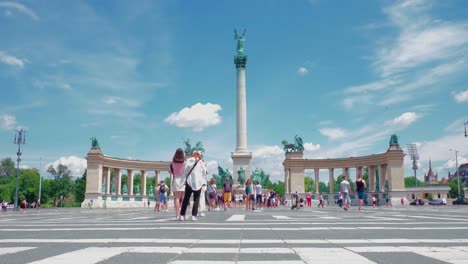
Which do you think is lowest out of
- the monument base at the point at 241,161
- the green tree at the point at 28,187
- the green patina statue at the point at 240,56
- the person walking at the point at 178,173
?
the green tree at the point at 28,187

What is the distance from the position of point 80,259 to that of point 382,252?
447cm

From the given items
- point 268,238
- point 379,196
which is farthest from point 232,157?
point 268,238

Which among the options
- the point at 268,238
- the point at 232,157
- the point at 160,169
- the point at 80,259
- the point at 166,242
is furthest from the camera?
the point at 160,169

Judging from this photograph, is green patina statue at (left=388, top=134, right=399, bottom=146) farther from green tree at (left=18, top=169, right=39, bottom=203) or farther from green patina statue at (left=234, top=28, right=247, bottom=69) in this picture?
green tree at (left=18, top=169, right=39, bottom=203)

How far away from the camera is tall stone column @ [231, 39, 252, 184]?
240 ft

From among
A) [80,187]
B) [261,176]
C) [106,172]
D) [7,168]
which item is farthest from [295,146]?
[7,168]

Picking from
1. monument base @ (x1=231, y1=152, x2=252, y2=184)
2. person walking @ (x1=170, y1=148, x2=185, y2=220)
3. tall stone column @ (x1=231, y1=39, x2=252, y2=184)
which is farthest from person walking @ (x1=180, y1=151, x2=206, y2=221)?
monument base @ (x1=231, y1=152, x2=252, y2=184)

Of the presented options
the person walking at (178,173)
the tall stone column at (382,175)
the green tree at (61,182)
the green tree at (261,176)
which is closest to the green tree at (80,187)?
the green tree at (61,182)

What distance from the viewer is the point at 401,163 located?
74.4m

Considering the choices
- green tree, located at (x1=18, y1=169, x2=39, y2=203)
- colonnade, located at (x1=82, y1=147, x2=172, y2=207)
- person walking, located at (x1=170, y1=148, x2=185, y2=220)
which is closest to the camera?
person walking, located at (x1=170, y1=148, x2=185, y2=220)

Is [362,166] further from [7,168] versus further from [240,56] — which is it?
[7,168]

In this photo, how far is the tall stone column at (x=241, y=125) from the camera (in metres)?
73.0

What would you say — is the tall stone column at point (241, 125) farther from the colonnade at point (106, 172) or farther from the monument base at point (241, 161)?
the colonnade at point (106, 172)

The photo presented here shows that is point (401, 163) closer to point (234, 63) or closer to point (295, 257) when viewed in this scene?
point (234, 63)
